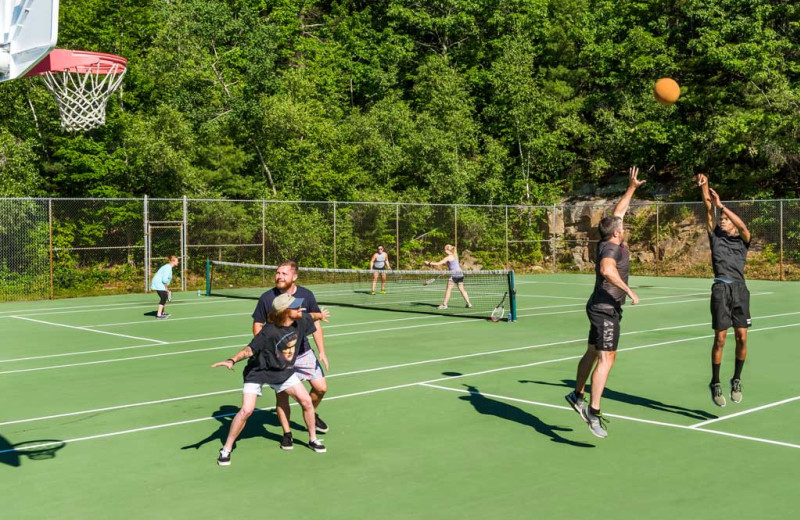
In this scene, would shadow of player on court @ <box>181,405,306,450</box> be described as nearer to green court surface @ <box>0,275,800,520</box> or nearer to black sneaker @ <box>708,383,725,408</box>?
green court surface @ <box>0,275,800,520</box>

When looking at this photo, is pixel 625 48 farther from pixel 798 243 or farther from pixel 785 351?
pixel 785 351

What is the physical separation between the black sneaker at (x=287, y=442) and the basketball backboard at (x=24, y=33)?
4.19 metres

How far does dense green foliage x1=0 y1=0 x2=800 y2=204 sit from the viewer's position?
4038cm

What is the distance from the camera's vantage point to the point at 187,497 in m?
7.22

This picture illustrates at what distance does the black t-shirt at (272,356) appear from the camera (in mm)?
8227

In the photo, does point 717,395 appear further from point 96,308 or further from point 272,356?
point 96,308

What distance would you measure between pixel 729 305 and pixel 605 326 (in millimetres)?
2527

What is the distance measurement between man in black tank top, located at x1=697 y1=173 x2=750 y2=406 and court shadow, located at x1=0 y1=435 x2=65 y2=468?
24.5 feet

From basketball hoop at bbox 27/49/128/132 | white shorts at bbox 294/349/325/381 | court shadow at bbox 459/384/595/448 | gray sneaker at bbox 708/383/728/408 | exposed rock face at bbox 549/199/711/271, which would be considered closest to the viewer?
white shorts at bbox 294/349/325/381

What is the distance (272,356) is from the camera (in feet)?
27.1

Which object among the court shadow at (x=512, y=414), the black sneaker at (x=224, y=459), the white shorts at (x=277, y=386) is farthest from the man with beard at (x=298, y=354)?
the court shadow at (x=512, y=414)

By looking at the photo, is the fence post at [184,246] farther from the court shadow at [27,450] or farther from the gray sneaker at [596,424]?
the gray sneaker at [596,424]

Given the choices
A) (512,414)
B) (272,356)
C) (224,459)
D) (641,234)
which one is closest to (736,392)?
(512,414)

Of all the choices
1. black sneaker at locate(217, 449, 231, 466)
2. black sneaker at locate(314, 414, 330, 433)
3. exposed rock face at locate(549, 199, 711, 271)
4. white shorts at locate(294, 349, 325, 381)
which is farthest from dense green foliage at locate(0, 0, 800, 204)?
black sneaker at locate(217, 449, 231, 466)
